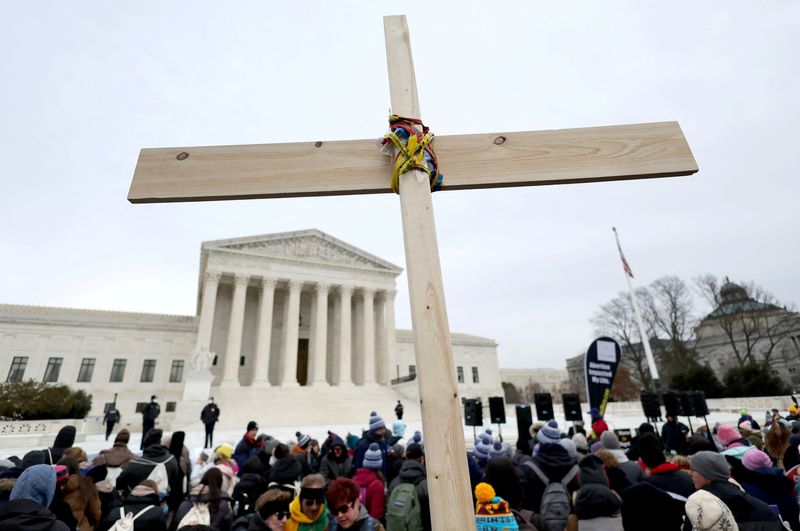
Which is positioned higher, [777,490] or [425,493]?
[425,493]

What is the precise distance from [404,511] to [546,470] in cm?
174

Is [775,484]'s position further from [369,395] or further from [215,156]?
[369,395]

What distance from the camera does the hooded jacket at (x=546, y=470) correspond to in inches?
171

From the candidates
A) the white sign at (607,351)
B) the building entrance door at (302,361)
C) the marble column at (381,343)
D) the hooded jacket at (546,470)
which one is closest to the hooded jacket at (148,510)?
the hooded jacket at (546,470)

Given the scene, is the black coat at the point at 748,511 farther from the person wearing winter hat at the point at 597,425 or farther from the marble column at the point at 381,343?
the marble column at the point at 381,343

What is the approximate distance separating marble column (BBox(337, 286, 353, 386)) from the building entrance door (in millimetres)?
4989

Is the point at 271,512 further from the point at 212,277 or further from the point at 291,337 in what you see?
the point at 212,277

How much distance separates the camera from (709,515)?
225cm

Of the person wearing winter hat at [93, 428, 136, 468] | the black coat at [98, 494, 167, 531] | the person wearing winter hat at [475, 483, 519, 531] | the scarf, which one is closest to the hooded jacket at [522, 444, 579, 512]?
the person wearing winter hat at [475, 483, 519, 531]

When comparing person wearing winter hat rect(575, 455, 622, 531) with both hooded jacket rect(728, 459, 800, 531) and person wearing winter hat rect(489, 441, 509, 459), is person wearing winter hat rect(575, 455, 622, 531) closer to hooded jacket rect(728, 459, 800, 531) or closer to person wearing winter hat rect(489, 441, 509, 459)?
hooded jacket rect(728, 459, 800, 531)

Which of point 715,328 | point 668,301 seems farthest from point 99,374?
point 715,328

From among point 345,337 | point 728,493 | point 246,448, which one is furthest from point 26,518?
point 345,337

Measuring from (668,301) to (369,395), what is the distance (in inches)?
1184

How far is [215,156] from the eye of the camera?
176 centimetres
